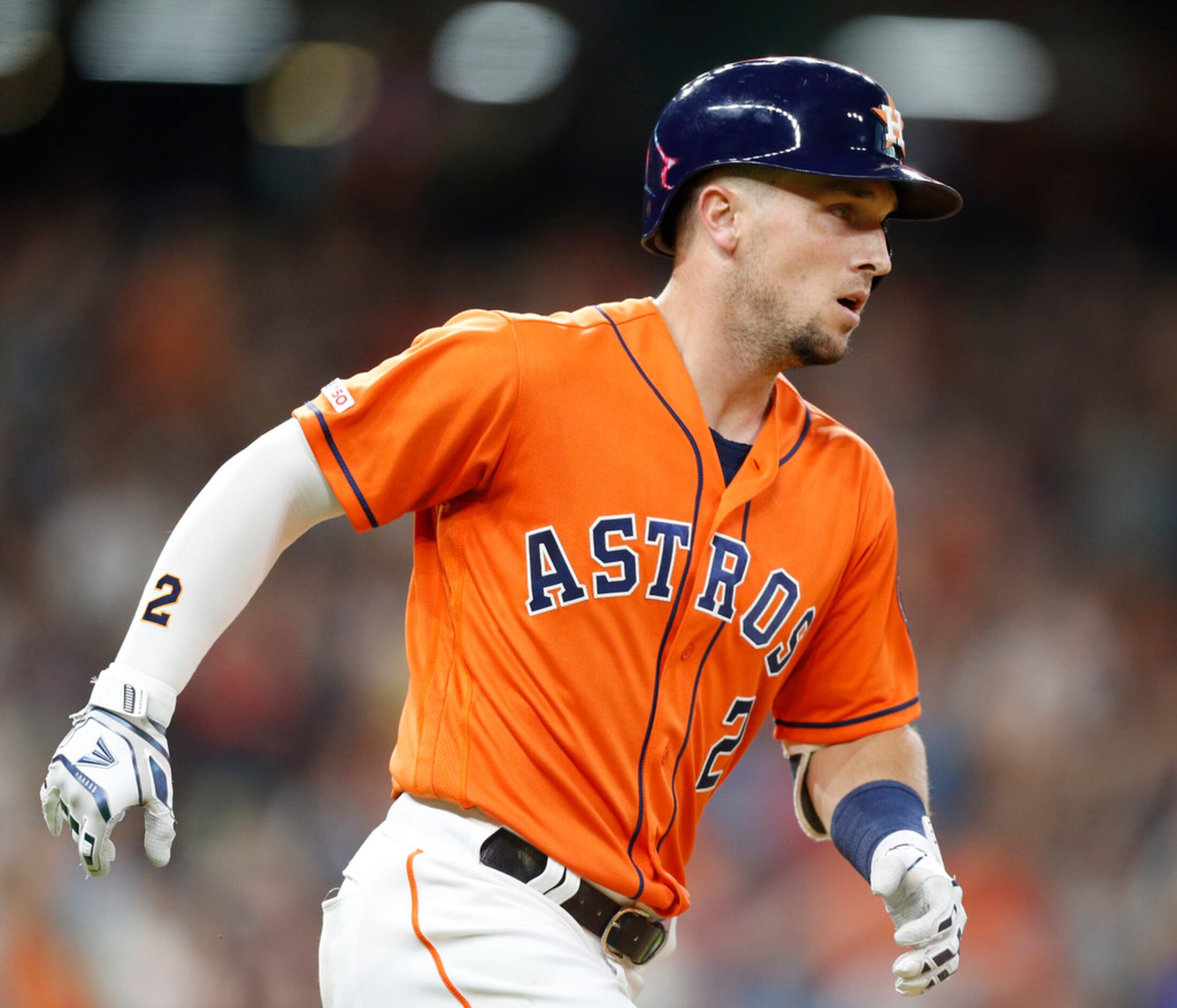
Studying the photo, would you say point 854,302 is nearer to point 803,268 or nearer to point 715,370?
point 803,268

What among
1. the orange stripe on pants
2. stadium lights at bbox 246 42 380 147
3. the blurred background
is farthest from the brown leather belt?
stadium lights at bbox 246 42 380 147

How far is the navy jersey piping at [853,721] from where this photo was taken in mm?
2338

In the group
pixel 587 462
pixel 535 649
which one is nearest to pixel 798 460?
pixel 587 462

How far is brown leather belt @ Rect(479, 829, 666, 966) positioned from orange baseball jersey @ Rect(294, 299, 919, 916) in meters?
0.03

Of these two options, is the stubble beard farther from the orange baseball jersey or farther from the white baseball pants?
the white baseball pants

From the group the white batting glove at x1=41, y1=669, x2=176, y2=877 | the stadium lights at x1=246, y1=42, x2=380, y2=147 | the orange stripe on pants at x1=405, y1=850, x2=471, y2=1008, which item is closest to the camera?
the white batting glove at x1=41, y1=669, x2=176, y2=877

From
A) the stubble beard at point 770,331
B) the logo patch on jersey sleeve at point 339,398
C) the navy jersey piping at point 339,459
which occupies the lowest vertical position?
the navy jersey piping at point 339,459

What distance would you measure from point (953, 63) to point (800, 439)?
11.5ft

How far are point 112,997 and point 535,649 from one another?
336 centimetres

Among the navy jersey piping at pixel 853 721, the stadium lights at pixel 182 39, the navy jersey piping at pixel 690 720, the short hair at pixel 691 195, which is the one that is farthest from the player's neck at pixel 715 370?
the stadium lights at pixel 182 39

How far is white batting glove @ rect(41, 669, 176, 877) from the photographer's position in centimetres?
166

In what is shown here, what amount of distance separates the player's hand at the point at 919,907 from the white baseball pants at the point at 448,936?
459 millimetres

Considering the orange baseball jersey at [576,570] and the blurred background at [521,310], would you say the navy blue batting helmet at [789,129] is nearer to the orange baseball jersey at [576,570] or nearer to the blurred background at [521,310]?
the orange baseball jersey at [576,570]

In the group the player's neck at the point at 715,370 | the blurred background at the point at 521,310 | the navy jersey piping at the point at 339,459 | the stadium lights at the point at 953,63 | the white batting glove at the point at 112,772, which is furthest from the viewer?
the stadium lights at the point at 953,63
